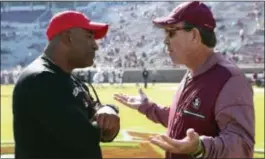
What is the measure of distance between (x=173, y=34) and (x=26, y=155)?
2.75 ft

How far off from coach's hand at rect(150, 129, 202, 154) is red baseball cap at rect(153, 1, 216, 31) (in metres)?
0.60

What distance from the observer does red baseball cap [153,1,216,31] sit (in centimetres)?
277

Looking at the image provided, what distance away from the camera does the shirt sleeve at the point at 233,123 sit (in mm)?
2461

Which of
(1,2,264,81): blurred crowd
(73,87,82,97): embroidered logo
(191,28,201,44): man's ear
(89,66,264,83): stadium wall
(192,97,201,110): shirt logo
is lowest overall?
(89,66,264,83): stadium wall

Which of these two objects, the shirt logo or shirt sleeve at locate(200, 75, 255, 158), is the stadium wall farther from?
shirt sleeve at locate(200, 75, 255, 158)

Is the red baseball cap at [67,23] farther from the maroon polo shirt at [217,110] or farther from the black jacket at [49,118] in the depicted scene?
the maroon polo shirt at [217,110]

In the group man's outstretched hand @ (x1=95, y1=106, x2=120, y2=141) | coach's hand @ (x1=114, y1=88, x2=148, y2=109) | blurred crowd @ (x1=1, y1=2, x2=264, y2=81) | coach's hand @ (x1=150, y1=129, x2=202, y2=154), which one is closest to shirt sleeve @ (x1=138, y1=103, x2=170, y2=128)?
coach's hand @ (x1=114, y1=88, x2=148, y2=109)

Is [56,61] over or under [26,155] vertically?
over

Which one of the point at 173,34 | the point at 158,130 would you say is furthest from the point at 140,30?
the point at 173,34

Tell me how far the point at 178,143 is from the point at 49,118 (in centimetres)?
48

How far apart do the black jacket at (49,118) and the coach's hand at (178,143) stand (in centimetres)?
27

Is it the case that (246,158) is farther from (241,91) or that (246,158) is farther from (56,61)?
(56,61)

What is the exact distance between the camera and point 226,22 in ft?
81.9

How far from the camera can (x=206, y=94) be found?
8.81 ft
